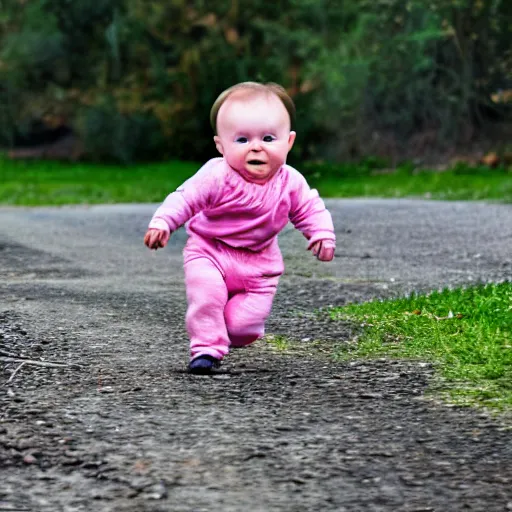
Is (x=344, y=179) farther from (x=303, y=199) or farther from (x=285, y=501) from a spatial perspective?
(x=285, y=501)

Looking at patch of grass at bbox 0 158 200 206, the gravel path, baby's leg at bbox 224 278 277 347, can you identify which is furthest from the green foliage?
baby's leg at bbox 224 278 277 347

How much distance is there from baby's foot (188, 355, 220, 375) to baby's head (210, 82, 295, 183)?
0.67 meters

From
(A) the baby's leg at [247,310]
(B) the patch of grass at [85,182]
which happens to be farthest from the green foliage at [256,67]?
(A) the baby's leg at [247,310]

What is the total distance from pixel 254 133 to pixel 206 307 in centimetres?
65

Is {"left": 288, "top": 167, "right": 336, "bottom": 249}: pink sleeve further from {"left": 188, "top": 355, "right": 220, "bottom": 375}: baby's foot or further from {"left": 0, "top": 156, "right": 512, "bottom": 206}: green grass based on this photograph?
{"left": 0, "top": 156, "right": 512, "bottom": 206}: green grass

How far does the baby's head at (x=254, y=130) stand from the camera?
A: 4.02 m

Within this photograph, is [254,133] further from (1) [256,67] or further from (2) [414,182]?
(1) [256,67]

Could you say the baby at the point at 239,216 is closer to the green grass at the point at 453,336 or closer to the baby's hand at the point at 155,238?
the baby's hand at the point at 155,238

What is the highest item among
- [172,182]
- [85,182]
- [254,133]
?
[254,133]

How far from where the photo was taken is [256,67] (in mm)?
23078

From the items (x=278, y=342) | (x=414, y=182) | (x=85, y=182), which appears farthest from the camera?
(x=85, y=182)

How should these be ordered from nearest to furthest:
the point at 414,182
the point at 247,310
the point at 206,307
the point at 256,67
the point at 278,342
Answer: the point at 206,307
the point at 247,310
the point at 278,342
the point at 414,182
the point at 256,67

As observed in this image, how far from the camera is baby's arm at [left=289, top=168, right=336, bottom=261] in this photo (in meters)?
4.13

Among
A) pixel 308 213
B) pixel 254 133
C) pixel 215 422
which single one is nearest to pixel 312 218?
pixel 308 213
